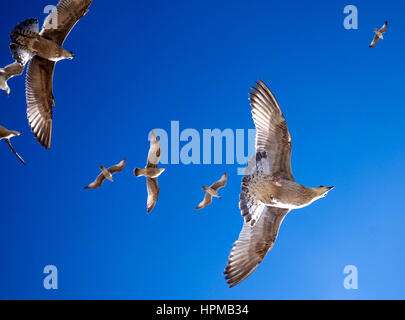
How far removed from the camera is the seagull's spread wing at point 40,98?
6297mm

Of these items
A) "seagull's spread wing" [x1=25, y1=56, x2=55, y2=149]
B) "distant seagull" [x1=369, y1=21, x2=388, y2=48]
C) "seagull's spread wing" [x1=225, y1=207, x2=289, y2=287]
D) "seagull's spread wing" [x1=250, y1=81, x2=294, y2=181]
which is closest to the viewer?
"seagull's spread wing" [x1=250, y1=81, x2=294, y2=181]

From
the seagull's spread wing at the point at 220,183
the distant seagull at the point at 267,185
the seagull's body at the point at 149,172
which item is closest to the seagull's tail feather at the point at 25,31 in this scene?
the seagull's body at the point at 149,172

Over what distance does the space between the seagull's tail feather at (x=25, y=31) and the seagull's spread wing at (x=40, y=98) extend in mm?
418

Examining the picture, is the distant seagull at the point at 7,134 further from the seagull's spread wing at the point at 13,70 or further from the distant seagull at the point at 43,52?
the seagull's spread wing at the point at 13,70

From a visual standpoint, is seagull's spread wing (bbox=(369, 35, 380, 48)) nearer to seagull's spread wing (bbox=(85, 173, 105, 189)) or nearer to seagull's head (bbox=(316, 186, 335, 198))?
seagull's head (bbox=(316, 186, 335, 198))

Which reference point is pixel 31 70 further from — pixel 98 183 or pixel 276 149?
pixel 276 149

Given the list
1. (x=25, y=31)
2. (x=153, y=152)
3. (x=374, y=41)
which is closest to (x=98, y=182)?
(x=153, y=152)

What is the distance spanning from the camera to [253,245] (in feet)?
19.0

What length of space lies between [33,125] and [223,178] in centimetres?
283

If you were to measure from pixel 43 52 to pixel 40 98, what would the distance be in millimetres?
751

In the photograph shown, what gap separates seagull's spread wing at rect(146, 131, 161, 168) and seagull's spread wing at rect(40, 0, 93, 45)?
1771mm

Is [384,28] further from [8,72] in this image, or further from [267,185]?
[8,72]

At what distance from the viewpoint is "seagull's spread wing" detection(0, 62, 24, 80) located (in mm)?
6133

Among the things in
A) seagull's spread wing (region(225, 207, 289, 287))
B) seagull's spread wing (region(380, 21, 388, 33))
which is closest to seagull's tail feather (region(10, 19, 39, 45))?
seagull's spread wing (region(225, 207, 289, 287))
